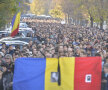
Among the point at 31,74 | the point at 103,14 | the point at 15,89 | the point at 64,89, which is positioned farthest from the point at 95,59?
the point at 103,14

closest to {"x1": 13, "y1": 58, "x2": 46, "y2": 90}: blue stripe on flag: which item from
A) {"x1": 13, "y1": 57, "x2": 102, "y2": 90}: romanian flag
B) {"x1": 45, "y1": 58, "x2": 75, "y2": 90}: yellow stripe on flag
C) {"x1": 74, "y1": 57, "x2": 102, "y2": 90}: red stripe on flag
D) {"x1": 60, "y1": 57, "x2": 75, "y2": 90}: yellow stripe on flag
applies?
{"x1": 13, "y1": 57, "x2": 102, "y2": 90}: romanian flag

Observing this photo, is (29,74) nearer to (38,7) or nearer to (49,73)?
(49,73)

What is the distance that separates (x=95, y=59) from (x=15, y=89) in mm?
1994

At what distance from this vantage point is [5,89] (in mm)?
6730

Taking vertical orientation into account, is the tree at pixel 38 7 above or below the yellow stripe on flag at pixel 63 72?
above

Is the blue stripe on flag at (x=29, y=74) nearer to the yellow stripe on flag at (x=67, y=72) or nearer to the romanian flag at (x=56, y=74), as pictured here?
the romanian flag at (x=56, y=74)

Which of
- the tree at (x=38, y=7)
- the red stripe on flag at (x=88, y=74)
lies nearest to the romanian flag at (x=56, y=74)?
the red stripe on flag at (x=88, y=74)

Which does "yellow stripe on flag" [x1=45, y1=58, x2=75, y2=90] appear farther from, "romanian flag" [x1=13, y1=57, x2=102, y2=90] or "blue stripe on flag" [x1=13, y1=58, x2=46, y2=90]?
"blue stripe on flag" [x1=13, y1=58, x2=46, y2=90]

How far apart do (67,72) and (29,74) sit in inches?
34.9

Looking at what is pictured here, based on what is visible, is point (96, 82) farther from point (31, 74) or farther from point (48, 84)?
point (31, 74)

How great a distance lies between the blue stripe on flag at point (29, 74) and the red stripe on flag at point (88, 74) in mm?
798

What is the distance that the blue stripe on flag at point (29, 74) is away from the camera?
21.5 ft

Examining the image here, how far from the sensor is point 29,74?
6.58 m

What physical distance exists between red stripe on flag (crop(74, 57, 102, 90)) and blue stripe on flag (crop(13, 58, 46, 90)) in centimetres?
80
